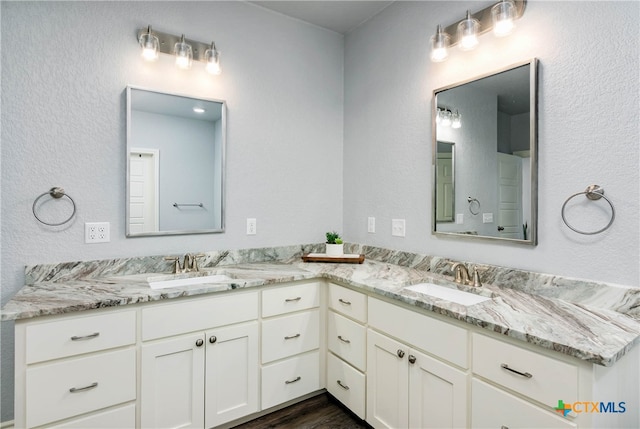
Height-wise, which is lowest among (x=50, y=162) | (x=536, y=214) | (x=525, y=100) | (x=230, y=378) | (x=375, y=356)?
(x=230, y=378)

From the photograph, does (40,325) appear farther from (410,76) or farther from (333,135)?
(410,76)

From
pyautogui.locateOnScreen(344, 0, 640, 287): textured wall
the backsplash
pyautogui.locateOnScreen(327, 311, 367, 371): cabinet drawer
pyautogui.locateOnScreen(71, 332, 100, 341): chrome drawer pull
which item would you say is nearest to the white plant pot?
the backsplash

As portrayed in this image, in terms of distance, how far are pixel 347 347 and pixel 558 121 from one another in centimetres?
161

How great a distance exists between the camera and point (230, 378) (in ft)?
6.14

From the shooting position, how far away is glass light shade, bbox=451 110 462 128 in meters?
2.02

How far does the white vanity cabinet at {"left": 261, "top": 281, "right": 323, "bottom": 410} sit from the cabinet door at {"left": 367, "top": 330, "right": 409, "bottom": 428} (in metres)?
0.42

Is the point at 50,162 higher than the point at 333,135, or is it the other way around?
the point at 333,135

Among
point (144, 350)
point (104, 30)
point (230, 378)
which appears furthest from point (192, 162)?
point (230, 378)

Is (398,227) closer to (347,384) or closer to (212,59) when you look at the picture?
(347,384)

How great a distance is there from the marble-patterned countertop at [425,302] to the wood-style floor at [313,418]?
820 millimetres

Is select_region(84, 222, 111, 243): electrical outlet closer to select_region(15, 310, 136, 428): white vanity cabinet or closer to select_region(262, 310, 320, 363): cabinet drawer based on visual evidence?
select_region(15, 310, 136, 428): white vanity cabinet

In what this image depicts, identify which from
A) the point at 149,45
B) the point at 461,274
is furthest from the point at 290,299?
the point at 149,45

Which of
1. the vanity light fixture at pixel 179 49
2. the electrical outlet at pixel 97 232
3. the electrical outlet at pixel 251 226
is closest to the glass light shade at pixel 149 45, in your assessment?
the vanity light fixture at pixel 179 49

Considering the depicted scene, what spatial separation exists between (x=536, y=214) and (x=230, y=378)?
5.91 ft
